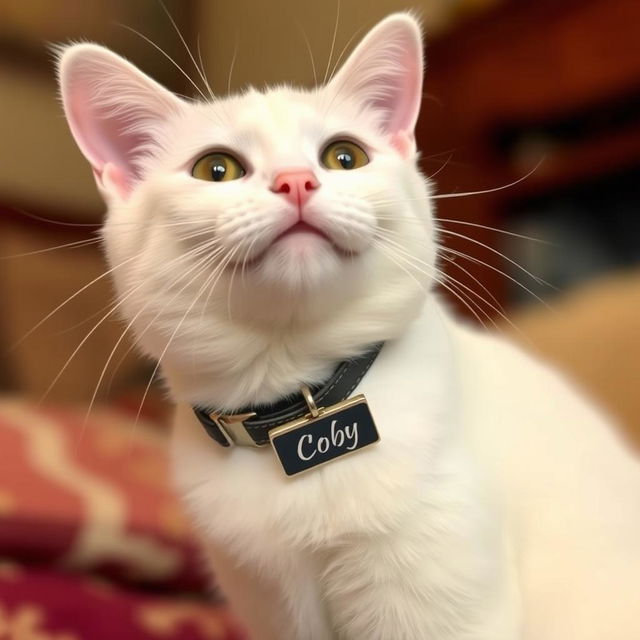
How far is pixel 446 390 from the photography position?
71 cm

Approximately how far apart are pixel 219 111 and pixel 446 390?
1.13 feet

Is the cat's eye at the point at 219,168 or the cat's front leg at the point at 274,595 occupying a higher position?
the cat's eye at the point at 219,168

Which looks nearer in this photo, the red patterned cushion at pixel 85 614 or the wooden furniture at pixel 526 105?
the red patterned cushion at pixel 85 614

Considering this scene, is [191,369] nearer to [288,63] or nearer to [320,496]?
[320,496]

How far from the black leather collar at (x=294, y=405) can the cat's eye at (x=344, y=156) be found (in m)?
0.17

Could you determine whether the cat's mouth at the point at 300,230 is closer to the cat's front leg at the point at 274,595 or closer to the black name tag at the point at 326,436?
the black name tag at the point at 326,436

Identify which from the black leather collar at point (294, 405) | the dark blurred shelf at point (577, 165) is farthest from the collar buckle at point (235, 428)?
the dark blurred shelf at point (577, 165)

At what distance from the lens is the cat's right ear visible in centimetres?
70

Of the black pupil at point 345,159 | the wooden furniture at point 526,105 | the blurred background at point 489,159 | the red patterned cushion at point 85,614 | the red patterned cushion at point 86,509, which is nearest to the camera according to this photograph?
the black pupil at point 345,159

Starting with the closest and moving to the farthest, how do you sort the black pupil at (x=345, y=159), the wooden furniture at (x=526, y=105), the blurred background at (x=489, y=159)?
the black pupil at (x=345, y=159) → the blurred background at (x=489, y=159) → the wooden furniture at (x=526, y=105)

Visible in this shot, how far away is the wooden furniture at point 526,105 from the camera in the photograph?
5.47 ft

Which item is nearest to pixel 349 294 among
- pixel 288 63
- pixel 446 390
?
pixel 446 390

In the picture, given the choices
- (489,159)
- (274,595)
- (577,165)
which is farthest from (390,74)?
(489,159)

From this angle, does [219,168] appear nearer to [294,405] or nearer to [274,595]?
[294,405]
